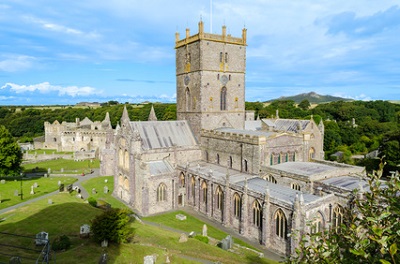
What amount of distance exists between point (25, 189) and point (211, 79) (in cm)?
3383

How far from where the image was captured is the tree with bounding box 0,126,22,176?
47.7 meters

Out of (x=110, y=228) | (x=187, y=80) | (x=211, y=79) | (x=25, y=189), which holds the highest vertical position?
(x=187, y=80)

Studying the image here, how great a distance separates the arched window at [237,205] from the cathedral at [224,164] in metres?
0.02

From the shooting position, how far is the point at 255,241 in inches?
1097

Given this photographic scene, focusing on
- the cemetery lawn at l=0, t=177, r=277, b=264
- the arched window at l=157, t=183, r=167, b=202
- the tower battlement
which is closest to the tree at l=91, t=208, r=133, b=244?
the cemetery lawn at l=0, t=177, r=277, b=264

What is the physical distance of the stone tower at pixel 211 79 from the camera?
131 feet

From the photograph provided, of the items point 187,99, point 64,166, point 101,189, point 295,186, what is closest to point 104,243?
point 295,186

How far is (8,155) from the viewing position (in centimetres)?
4866

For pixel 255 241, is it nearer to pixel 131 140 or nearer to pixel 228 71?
pixel 131 140

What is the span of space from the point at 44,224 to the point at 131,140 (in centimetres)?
1359

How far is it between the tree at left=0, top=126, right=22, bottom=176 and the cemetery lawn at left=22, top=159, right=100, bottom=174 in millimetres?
10390

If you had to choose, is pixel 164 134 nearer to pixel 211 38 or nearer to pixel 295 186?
pixel 211 38

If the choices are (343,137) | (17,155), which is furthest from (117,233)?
(343,137)

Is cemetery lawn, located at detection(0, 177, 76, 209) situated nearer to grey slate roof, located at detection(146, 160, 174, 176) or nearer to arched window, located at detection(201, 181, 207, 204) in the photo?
grey slate roof, located at detection(146, 160, 174, 176)
